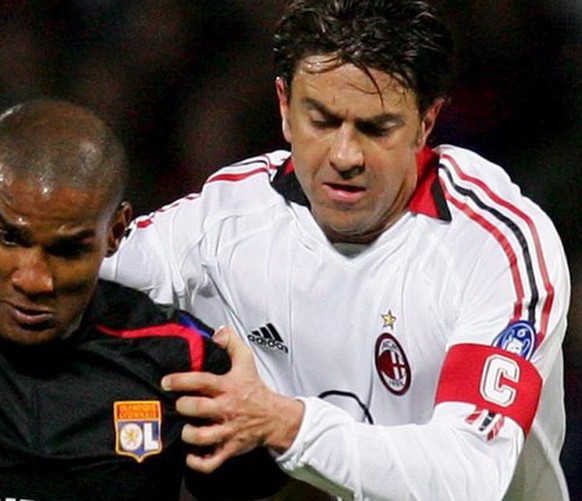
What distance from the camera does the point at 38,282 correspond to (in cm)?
212

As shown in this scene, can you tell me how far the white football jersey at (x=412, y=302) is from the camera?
8.30ft

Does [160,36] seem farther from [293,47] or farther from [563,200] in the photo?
[293,47]

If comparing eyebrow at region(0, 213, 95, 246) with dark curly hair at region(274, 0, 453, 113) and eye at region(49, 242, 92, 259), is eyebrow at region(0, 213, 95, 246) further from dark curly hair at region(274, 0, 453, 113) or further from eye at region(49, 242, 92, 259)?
dark curly hair at region(274, 0, 453, 113)

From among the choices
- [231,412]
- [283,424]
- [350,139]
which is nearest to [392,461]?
[283,424]

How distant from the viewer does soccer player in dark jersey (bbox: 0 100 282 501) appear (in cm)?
213

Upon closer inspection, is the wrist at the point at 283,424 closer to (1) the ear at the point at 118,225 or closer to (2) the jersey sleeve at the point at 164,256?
(1) the ear at the point at 118,225

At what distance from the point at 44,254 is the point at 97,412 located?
0.23m

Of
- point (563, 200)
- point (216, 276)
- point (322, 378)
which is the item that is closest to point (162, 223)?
point (216, 276)

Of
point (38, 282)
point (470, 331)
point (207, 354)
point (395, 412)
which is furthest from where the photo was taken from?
point (395, 412)

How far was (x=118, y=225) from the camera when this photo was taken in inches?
89.7

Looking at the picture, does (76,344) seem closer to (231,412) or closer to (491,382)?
(231,412)

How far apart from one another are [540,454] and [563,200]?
1.30m

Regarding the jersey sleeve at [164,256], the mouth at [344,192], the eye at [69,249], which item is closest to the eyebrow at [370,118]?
the mouth at [344,192]

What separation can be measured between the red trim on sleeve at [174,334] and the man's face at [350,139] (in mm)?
440
